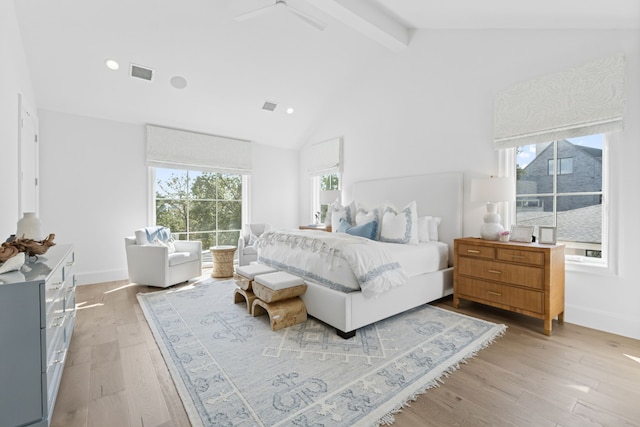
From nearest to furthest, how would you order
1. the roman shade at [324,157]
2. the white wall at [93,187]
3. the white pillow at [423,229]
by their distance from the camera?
1. the white pillow at [423,229]
2. the white wall at [93,187]
3. the roman shade at [324,157]

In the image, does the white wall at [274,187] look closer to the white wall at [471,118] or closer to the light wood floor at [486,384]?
the white wall at [471,118]

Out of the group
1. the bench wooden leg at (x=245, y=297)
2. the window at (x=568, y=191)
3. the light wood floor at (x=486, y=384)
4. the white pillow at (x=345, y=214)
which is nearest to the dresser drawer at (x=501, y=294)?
the light wood floor at (x=486, y=384)

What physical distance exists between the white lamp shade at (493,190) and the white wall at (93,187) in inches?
183

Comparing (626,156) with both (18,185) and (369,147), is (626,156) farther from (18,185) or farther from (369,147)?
(18,185)

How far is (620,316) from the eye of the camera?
2.49 meters

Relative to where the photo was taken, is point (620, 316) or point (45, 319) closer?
point (45, 319)

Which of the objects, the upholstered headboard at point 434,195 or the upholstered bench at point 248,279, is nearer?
the upholstered bench at point 248,279

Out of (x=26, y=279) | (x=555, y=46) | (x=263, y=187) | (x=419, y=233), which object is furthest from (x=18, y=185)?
(x=555, y=46)

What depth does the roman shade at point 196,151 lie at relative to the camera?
15.2 feet

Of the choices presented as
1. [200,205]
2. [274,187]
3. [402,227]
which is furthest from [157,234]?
[402,227]

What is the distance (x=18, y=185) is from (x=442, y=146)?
4.64 meters

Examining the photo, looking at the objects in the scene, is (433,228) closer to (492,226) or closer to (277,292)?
(492,226)

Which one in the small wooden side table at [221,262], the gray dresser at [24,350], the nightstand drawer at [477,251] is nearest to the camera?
the gray dresser at [24,350]

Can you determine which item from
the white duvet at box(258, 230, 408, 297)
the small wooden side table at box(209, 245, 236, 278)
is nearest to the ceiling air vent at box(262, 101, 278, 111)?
the small wooden side table at box(209, 245, 236, 278)
